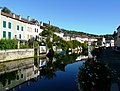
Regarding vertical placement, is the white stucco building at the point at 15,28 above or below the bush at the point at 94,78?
above

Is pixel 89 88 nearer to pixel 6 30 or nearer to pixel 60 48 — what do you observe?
pixel 6 30

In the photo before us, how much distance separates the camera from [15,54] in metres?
47.1

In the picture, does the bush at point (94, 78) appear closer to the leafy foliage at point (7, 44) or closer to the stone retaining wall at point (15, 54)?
the stone retaining wall at point (15, 54)

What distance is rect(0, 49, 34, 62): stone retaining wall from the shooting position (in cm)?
4181

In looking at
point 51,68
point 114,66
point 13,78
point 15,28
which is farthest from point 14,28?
point 13,78

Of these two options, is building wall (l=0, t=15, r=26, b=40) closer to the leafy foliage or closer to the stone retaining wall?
the leafy foliage

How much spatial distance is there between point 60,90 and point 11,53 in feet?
92.0

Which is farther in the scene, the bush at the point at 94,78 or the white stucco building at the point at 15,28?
the white stucco building at the point at 15,28

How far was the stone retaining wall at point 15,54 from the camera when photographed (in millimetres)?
41812

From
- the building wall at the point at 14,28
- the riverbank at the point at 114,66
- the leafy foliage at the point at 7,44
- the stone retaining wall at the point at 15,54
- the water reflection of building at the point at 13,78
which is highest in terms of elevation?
the building wall at the point at 14,28

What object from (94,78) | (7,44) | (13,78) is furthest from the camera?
(7,44)

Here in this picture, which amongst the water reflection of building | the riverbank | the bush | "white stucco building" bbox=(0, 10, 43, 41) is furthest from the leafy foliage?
the bush

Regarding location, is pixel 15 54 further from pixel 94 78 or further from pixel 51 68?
pixel 94 78

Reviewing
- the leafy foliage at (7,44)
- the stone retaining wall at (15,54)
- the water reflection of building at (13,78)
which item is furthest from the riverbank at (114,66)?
the leafy foliage at (7,44)
